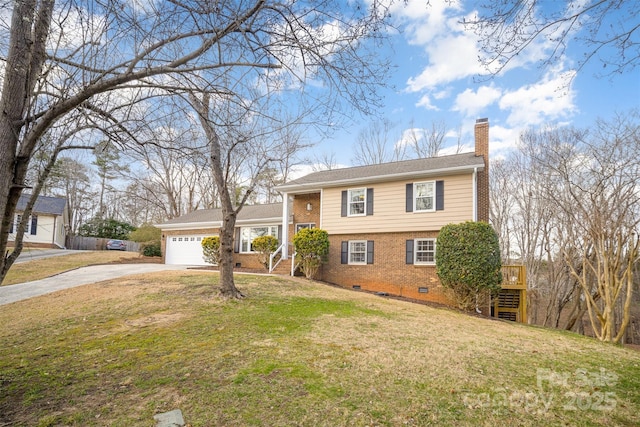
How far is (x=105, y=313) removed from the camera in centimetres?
782

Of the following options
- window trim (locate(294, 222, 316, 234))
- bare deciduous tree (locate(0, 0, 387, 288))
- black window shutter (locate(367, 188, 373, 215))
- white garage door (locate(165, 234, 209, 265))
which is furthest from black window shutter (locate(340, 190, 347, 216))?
bare deciduous tree (locate(0, 0, 387, 288))

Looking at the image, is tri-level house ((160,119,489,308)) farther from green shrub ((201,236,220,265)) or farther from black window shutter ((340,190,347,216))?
green shrub ((201,236,220,265))

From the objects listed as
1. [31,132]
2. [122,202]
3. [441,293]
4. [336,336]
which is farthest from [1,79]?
[122,202]

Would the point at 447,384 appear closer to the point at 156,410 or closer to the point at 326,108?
the point at 156,410

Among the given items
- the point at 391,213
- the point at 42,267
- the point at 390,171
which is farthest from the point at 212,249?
the point at 390,171

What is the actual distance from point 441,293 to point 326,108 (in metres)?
11.1

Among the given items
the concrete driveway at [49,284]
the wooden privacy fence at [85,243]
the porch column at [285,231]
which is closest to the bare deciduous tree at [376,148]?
the porch column at [285,231]

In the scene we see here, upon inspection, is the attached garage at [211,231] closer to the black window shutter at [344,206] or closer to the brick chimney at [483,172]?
the black window shutter at [344,206]

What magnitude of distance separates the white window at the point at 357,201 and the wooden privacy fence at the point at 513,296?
593cm

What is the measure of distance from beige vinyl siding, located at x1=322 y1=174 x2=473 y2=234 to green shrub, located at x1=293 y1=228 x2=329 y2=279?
1208 mm

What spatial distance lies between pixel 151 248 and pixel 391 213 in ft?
60.9

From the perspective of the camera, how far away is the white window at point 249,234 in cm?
1922

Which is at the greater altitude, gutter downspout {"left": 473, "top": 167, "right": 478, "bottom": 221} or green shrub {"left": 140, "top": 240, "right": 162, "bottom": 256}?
gutter downspout {"left": 473, "top": 167, "right": 478, "bottom": 221}

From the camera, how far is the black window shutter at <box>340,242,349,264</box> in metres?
15.7
